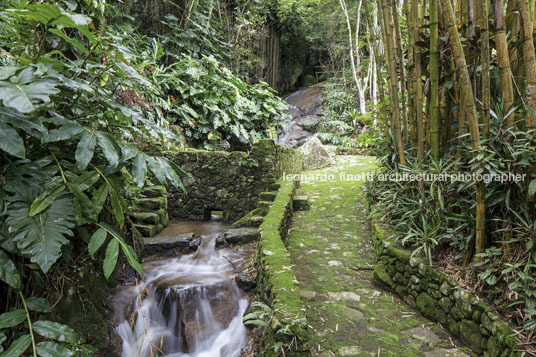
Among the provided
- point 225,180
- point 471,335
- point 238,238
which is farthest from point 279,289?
point 225,180

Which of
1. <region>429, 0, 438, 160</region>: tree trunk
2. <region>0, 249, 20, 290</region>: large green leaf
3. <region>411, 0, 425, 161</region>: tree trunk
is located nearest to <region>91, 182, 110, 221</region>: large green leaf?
<region>0, 249, 20, 290</region>: large green leaf

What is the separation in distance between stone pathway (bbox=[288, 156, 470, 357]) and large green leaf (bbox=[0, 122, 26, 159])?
2.16 m

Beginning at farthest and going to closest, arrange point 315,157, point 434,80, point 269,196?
point 315,157 < point 269,196 < point 434,80

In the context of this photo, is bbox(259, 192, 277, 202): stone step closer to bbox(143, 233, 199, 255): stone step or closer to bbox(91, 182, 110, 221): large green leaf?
bbox(143, 233, 199, 255): stone step

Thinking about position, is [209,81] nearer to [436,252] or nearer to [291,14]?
[436,252]

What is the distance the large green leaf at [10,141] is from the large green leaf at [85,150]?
0.20 meters

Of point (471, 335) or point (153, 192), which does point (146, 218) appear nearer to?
point (153, 192)

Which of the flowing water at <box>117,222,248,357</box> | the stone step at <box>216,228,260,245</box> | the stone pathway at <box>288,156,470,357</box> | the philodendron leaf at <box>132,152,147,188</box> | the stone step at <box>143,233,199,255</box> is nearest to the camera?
the philodendron leaf at <box>132,152,147,188</box>

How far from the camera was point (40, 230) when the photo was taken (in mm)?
1393

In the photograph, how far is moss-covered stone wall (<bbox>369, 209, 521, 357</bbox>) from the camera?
181 cm

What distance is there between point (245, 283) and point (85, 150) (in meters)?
2.41

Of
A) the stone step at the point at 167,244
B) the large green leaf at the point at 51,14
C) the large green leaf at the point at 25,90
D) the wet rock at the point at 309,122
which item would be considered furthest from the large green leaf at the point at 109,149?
the wet rock at the point at 309,122

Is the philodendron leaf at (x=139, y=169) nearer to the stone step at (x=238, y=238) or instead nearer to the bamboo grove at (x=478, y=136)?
the bamboo grove at (x=478, y=136)

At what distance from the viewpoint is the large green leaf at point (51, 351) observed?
1322 mm
